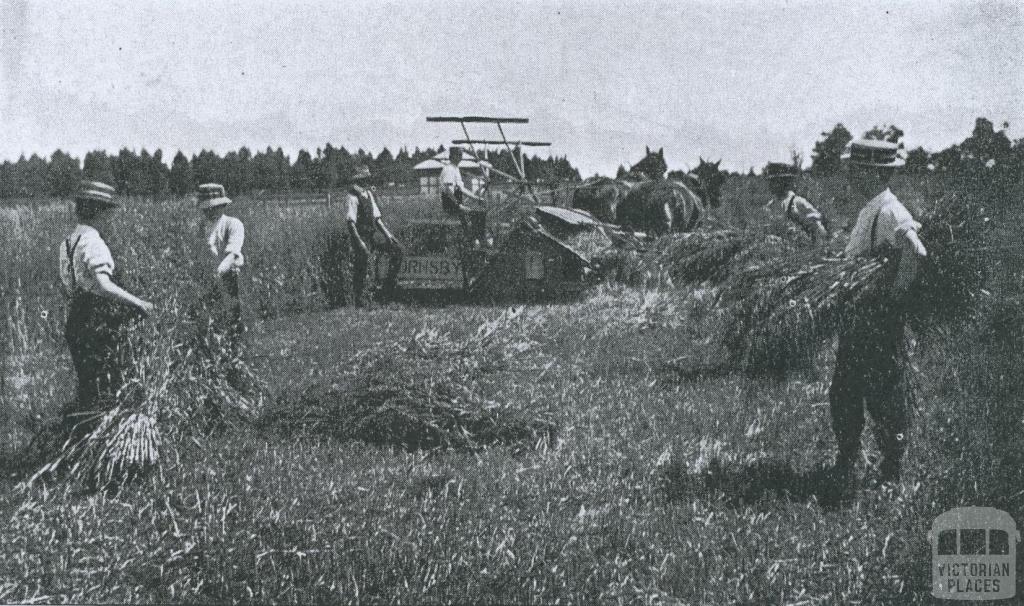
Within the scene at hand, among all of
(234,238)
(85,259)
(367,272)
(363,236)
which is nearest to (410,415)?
(367,272)

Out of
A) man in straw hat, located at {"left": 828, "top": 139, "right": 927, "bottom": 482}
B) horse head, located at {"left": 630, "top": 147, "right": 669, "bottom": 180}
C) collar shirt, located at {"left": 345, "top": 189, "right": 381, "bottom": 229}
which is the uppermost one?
horse head, located at {"left": 630, "top": 147, "right": 669, "bottom": 180}

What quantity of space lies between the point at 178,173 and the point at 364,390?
1911mm

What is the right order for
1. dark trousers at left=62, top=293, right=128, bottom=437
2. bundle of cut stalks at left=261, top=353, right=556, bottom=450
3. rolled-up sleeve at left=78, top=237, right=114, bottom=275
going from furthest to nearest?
bundle of cut stalks at left=261, top=353, right=556, bottom=450, dark trousers at left=62, top=293, right=128, bottom=437, rolled-up sleeve at left=78, top=237, right=114, bottom=275

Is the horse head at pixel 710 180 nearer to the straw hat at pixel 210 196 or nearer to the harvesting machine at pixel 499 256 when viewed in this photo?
the harvesting machine at pixel 499 256

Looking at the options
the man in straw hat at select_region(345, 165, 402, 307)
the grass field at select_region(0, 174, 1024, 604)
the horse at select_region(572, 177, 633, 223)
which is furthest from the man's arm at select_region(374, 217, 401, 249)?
the horse at select_region(572, 177, 633, 223)

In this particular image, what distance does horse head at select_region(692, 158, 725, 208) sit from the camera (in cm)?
1417

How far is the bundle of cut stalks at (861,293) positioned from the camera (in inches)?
152

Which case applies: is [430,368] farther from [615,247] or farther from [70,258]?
[615,247]

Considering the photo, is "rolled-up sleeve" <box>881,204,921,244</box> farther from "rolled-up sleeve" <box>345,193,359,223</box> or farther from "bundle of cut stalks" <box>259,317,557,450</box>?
"rolled-up sleeve" <box>345,193,359,223</box>

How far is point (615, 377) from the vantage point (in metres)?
5.36

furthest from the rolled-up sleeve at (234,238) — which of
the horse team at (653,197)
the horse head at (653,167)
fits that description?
the horse head at (653,167)
